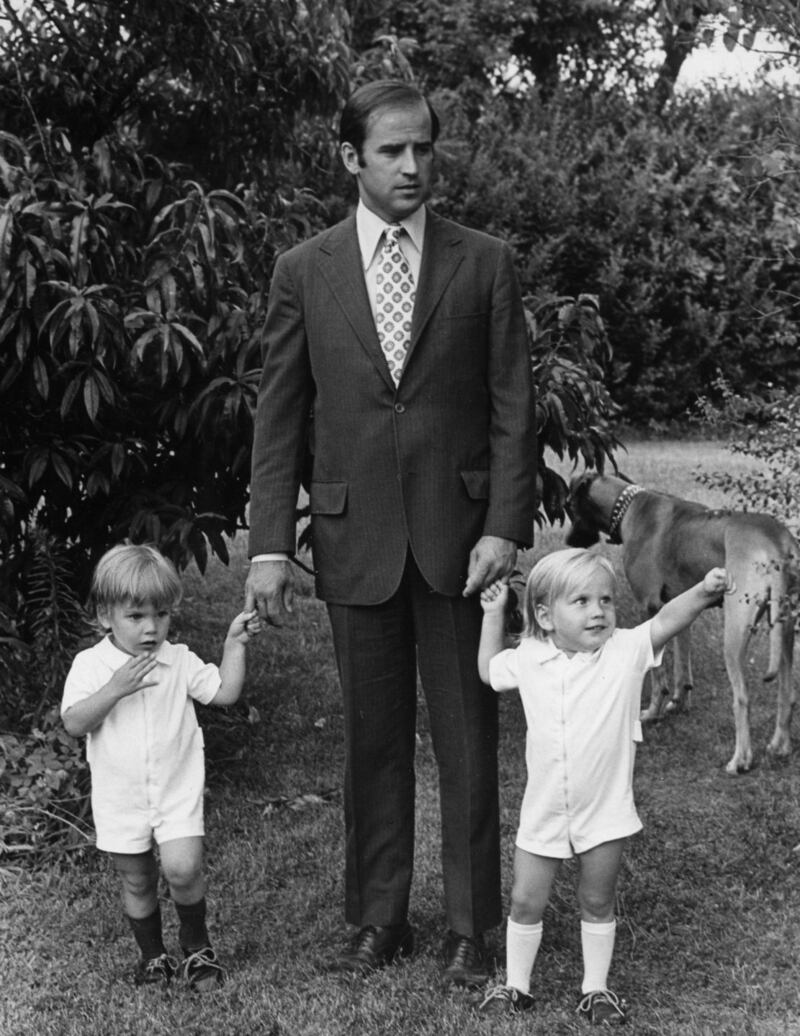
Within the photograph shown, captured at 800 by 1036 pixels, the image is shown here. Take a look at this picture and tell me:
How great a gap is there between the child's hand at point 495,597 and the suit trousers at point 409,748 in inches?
5.0

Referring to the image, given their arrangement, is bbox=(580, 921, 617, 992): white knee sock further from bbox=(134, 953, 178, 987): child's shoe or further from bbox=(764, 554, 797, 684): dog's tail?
bbox=(764, 554, 797, 684): dog's tail

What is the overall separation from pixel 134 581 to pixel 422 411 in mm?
875

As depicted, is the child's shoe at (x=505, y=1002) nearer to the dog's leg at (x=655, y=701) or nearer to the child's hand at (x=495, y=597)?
the child's hand at (x=495, y=597)

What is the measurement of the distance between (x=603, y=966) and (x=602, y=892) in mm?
219

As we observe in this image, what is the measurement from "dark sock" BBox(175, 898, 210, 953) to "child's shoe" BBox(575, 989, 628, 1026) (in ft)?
3.43

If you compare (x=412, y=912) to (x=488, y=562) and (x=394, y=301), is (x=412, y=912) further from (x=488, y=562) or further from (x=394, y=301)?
(x=394, y=301)

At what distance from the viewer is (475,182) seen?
52.3 ft

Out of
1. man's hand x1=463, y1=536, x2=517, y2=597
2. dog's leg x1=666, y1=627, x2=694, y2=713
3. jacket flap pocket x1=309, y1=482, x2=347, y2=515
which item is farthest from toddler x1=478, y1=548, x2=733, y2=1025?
dog's leg x1=666, y1=627, x2=694, y2=713

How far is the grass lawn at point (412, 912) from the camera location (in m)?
3.67

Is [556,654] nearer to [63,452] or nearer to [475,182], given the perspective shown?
[63,452]

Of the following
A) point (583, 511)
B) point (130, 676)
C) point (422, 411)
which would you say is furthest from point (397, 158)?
point (583, 511)

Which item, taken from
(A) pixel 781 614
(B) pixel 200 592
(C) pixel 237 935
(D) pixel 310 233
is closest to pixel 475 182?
(B) pixel 200 592

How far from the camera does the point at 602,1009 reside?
140 inches

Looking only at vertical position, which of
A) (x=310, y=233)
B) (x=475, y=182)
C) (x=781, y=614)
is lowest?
(x=781, y=614)
